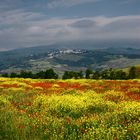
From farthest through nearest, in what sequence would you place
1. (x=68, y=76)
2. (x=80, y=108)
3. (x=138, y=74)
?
(x=138, y=74)
(x=68, y=76)
(x=80, y=108)

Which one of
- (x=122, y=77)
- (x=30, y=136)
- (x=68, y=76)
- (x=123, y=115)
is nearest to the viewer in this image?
(x=30, y=136)

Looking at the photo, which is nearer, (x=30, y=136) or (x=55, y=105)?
(x=30, y=136)

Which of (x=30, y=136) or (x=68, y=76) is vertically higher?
(x=30, y=136)

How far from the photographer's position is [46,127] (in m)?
14.6

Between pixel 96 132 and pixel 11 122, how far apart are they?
500cm

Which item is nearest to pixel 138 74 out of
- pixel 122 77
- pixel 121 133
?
pixel 122 77

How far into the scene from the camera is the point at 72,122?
50.1 ft

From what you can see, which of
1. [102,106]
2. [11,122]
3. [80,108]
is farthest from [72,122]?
[102,106]

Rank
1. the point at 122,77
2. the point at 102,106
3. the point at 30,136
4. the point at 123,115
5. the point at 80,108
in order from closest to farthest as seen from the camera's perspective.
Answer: the point at 30,136 < the point at 123,115 < the point at 80,108 < the point at 102,106 < the point at 122,77

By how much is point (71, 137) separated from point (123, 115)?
4990 mm

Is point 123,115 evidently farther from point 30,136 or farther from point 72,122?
point 30,136

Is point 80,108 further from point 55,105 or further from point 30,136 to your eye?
point 30,136

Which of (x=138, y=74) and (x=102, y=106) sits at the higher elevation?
(x=102, y=106)

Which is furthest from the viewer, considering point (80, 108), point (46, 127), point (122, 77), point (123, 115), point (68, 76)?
point (68, 76)
